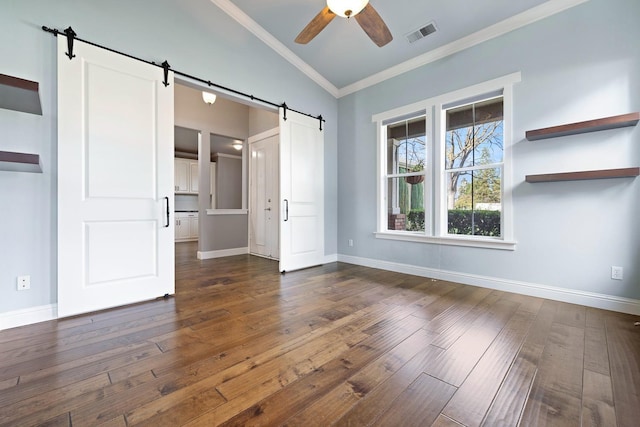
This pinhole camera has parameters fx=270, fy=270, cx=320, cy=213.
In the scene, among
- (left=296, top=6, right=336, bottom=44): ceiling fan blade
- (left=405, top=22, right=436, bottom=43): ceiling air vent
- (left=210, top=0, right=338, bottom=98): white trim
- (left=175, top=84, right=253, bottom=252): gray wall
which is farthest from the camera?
(left=175, top=84, right=253, bottom=252): gray wall

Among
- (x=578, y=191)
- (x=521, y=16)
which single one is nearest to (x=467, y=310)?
(x=578, y=191)

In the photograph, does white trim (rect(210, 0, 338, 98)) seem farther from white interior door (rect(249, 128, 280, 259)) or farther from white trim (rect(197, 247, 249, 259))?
white trim (rect(197, 247, 249, 259))

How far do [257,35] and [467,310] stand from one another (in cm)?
430

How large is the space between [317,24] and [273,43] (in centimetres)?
164

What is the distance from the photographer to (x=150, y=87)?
9.20 feet

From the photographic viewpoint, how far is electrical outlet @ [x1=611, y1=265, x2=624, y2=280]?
250 cm

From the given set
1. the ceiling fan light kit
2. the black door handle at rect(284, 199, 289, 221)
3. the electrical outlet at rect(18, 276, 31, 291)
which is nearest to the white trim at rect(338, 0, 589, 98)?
the ceiling fan light kit

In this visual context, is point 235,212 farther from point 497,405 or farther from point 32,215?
point 497,405

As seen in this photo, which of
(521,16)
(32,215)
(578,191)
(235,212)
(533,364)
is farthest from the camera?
(235,212)

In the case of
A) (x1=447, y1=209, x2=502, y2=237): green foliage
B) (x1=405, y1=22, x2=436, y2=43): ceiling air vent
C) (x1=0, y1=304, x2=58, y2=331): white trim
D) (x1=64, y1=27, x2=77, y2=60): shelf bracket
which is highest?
(x1=405, y1=22, x2=436, y2=43): ceiling air vent

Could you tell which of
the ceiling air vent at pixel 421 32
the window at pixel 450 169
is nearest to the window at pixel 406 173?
the window at pixel 450 169

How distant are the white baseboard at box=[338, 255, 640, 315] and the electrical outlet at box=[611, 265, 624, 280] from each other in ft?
0.59

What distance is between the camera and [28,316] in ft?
7.32

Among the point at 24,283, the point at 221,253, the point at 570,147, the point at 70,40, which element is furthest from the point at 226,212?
the point at 570,147
